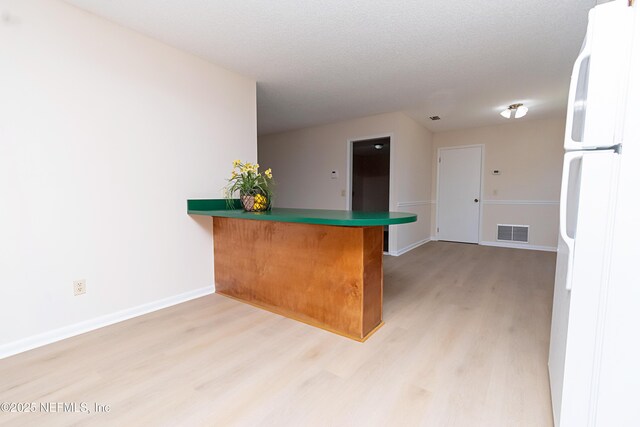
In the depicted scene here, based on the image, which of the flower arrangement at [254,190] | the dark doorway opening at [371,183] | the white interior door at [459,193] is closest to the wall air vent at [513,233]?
the white interior door at [459,193]

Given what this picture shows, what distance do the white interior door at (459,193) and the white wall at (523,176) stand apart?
13cm

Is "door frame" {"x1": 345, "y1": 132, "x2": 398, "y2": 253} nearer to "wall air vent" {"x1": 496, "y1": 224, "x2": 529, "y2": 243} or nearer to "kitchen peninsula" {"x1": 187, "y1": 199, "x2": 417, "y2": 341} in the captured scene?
"wall air vent" {"x1": 496, "y1": 224, "x2": 529, "y2": 243}

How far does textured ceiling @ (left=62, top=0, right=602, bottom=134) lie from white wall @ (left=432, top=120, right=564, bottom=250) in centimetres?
123

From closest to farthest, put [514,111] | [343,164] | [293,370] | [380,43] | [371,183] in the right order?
[293,370] → [380,43] → [514,111] → [343,164] → [371,183]

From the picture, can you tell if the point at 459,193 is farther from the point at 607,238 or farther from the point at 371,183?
the point at 607,238

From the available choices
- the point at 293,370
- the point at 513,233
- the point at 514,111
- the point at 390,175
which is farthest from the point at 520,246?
the point at 293,370

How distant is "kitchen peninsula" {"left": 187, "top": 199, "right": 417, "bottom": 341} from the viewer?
1.82 meters

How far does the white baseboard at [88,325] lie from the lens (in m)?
1.70

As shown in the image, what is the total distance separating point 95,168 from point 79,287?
85 cm

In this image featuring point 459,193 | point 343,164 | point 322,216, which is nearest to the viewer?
point 322,216

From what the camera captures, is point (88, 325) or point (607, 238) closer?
point (607, 238)

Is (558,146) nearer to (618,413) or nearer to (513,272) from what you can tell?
(513,272)

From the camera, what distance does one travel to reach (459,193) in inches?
212

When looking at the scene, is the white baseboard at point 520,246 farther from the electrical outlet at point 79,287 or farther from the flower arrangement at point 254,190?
the electrical outlet at point 79,287
